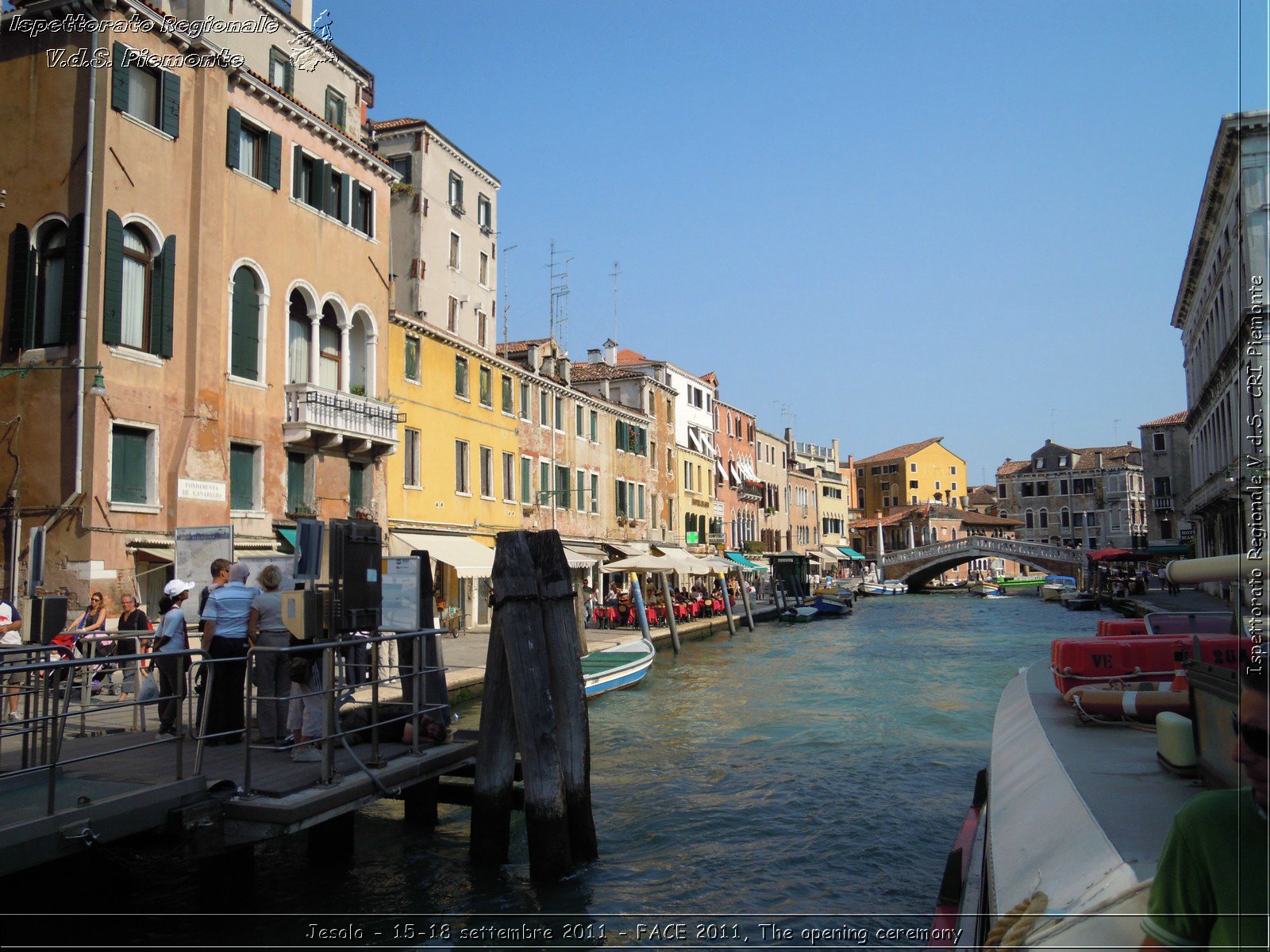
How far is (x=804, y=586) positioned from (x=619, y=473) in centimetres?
1830

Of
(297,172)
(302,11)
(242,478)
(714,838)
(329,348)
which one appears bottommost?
(714,838)

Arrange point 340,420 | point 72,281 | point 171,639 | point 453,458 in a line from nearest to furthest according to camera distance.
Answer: point 171,639, point 72,281, point 340,420, point 453,458

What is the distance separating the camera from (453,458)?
24.7 metres

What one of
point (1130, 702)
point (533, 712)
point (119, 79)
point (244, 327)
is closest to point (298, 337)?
point (244, 327)

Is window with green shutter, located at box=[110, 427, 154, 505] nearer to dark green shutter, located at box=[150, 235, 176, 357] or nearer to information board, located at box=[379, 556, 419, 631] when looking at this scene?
dark green shutter, located at box=[150, 235, 176, 357]

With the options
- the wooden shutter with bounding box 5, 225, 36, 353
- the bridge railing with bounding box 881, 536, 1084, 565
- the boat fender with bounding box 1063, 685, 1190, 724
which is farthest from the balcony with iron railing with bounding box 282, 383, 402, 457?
the bridge railing with bounding box 881, 536, 1084, 565

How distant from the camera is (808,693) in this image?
19062 millimetres

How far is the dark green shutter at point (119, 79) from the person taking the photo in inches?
574

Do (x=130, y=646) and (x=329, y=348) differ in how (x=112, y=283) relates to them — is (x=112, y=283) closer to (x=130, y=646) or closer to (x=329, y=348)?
(x=329, y=348)

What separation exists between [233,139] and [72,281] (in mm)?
4128

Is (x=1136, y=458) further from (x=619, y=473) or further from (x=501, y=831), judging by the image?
(x=501, y=831)

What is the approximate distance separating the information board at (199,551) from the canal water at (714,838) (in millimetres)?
3727

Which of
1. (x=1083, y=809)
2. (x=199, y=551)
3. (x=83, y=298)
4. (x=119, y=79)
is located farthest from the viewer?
(x=119, y=79)

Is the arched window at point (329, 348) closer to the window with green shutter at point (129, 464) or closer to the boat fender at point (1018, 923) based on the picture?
the window with green shutter at point (129, 464)
